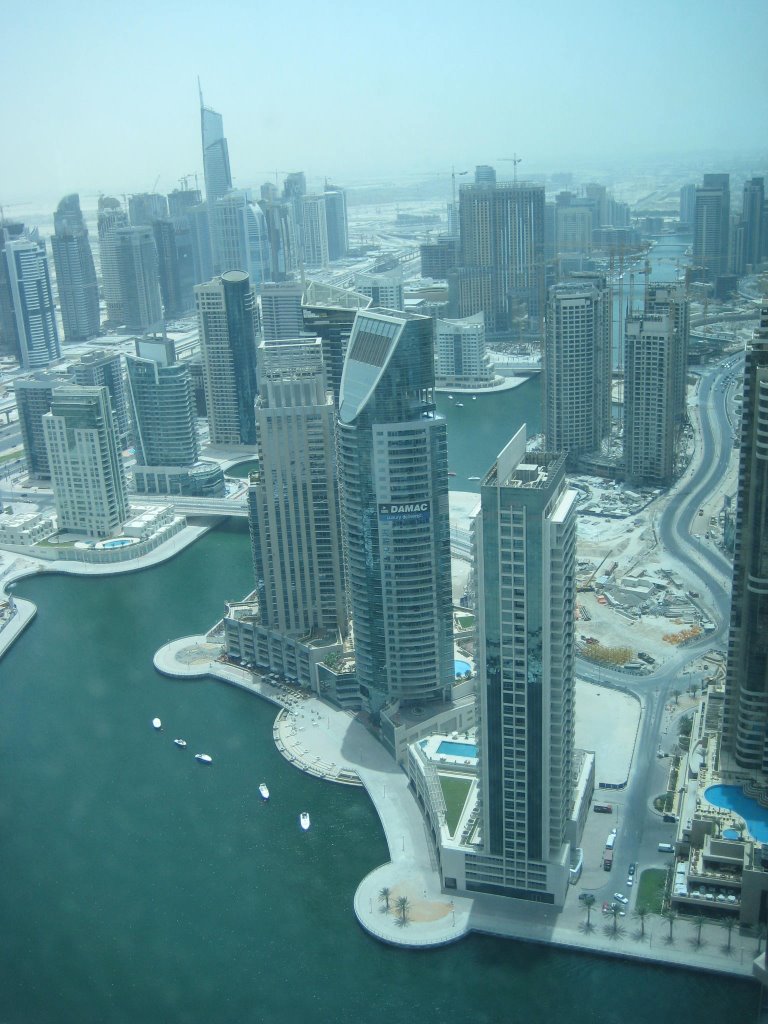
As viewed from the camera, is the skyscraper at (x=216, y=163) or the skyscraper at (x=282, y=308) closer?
the skyscraper at (x=282, y=308)

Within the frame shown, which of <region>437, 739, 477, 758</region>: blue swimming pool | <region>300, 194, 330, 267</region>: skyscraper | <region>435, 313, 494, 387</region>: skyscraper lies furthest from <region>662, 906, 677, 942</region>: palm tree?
<region>300, 194, 330, 267</region>: skyscraper

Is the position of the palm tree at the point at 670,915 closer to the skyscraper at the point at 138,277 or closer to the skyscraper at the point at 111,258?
the skyscraper at the point at 138,277

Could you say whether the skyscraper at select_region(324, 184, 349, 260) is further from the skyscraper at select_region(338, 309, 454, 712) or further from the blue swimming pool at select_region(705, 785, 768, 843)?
the blue swimming pool at select_region(705, 785, 768, 843)

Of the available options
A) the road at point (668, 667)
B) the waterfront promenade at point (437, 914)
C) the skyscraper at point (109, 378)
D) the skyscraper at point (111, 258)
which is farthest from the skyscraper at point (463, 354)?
the waterfront promenade at point (437, 914)

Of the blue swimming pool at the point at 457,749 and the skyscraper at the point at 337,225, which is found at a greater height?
the skyscraper at the point at 337,225

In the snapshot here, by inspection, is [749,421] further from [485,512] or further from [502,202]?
[502,202]
